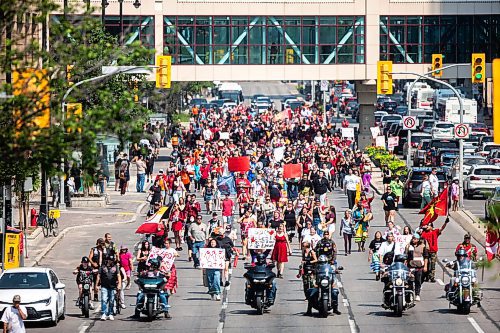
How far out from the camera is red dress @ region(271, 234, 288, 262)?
3675 centimetres

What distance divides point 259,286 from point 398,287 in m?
2.79

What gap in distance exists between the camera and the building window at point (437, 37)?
278 feet

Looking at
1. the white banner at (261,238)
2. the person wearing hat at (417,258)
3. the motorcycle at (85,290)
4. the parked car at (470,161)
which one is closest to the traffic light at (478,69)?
the parked car at (470,161)

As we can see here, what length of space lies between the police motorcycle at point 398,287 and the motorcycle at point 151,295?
14.4 feet

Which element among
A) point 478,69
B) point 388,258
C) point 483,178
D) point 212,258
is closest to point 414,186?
point 483,178

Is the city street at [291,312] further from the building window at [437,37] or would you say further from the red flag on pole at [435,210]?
the building window at [437,37]

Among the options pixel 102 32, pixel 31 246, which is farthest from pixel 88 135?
pixel 102 32

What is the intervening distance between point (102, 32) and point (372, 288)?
28.2 meters

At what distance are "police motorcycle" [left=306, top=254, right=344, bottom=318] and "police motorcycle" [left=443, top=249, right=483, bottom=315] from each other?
91.4 inches

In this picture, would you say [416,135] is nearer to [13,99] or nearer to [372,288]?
[372,288]

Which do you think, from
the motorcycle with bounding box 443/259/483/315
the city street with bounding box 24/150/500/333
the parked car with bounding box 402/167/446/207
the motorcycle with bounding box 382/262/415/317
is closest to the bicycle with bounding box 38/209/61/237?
the city street with bounding box 24/150/500/333

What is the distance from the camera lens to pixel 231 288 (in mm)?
36375

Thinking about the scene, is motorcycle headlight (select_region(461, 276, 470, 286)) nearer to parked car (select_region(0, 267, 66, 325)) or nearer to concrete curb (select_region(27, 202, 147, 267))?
parked car (select_region(0, 267, 66, 325))

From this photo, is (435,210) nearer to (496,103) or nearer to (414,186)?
(496,103)
